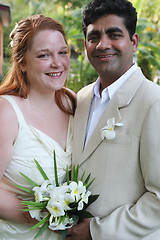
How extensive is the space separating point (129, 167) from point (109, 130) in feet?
0.92

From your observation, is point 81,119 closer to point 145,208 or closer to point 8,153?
point 8,153

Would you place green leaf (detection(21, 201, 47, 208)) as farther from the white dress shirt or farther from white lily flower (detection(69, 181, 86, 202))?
the white dress shirt

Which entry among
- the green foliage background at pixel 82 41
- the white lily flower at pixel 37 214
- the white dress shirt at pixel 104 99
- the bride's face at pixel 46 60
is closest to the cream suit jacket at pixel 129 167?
the white dress shirt at pixel 104 99

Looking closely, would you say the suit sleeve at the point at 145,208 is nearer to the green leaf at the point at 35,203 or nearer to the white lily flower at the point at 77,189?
the white lily flower at the point at 77,189

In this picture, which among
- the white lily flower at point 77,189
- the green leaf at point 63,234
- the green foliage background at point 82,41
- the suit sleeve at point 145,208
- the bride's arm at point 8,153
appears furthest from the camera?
the green foliage background at point 82,41

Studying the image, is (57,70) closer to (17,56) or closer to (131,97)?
(17,56)

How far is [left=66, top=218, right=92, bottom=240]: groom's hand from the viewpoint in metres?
2.17

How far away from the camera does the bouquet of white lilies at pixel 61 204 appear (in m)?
2.01

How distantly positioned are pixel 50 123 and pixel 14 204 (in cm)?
72

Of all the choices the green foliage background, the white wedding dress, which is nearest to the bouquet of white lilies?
the white wedding dress

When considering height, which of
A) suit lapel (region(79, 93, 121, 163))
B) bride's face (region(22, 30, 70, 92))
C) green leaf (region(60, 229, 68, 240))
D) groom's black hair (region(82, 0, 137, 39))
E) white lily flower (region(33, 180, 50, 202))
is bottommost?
green leaf (region(60, 229, 68, 240))

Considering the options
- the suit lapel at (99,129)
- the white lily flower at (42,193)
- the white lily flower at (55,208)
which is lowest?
the white lily flower at (55,208)

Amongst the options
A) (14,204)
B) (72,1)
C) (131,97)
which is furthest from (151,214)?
(72,1)

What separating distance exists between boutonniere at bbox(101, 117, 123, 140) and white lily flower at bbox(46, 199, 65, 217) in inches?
21.0
